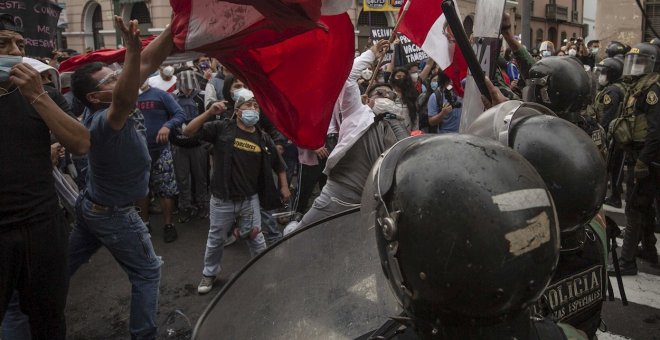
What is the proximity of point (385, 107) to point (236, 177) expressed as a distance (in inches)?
59.4

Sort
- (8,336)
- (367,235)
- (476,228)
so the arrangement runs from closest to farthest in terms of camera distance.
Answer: (476,228), (367,235), (8,336)

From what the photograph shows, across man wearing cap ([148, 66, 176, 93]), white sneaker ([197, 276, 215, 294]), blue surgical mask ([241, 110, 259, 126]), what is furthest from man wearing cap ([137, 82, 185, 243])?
white sneaker ([197, 276, 215, 294])

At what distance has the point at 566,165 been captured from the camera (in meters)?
1.79

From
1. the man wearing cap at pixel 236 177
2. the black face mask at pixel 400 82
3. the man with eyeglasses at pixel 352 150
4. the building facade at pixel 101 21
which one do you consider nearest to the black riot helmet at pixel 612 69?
the black face mask at pixel 400 82

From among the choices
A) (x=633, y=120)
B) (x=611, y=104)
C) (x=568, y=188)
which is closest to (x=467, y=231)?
(x=568, y=188)

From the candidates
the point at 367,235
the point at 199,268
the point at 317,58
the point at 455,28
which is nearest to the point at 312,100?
the point at 317,58

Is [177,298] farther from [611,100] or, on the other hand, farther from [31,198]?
[611,100]

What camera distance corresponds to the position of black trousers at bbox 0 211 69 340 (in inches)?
105

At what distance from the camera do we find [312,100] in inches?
99.6

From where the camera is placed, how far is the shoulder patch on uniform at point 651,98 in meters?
4.95

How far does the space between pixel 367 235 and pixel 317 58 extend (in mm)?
1031

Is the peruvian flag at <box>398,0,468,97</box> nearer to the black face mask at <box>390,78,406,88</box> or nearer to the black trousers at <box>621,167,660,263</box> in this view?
the black trousers at <box>621,167,660,263</box>

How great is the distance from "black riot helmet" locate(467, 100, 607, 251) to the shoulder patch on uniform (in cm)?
376

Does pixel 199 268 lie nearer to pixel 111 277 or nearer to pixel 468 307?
pixel 111 277
